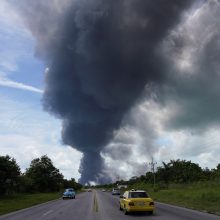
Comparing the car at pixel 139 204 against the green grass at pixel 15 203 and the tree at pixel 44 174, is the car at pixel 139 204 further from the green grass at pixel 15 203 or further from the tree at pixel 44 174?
the tree at pixel 44 174

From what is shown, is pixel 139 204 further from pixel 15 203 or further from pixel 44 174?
pixel 44 174

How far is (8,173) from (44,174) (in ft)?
178

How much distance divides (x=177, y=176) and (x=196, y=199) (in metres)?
72.0

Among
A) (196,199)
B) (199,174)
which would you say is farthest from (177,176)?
(196,199)

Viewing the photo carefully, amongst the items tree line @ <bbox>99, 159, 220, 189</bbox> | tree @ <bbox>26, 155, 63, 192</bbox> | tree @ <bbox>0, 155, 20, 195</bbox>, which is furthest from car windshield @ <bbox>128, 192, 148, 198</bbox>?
tree @ <bbox>26, 155, 63, 192</bbox>

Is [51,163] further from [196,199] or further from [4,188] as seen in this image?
[196,199]

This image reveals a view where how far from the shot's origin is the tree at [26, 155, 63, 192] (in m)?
118

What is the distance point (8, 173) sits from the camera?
66688mm

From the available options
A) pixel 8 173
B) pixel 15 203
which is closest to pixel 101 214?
pixel 15 203

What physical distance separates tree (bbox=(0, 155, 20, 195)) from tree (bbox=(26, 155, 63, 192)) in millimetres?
47546

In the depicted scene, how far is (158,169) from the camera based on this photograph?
11981 centimetres

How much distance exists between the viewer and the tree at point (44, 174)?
11831cm

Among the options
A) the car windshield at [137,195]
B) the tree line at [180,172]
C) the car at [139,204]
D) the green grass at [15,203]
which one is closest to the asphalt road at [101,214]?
the car at [139,204]

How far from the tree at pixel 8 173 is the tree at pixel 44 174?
47546 mm
